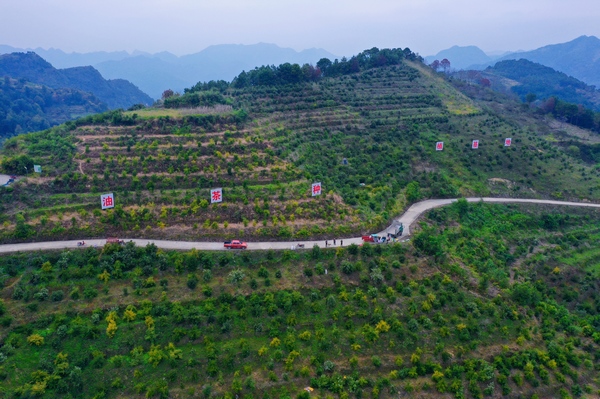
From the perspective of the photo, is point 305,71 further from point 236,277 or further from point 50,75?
point 50,75

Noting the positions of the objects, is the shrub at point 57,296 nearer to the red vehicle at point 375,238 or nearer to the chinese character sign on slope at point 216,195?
the chinese character sign on slope at point 216,195

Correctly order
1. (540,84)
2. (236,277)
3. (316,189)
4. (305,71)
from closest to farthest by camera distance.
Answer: (236,277)
(316,189)
(305,71)
(540,84)

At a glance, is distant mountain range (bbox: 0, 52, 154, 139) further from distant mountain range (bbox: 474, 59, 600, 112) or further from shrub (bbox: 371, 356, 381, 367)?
distant mountain range (bbox: 474, 59, 600, 112)

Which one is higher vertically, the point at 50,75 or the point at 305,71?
the point at 50,75

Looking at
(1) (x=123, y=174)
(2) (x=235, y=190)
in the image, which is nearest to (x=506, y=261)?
(2) (x=235, y=190)

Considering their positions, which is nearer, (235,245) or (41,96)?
(235,245)

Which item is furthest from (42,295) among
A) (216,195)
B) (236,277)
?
(216,195)

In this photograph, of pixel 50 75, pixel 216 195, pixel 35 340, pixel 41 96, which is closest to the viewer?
pixel 35 340
